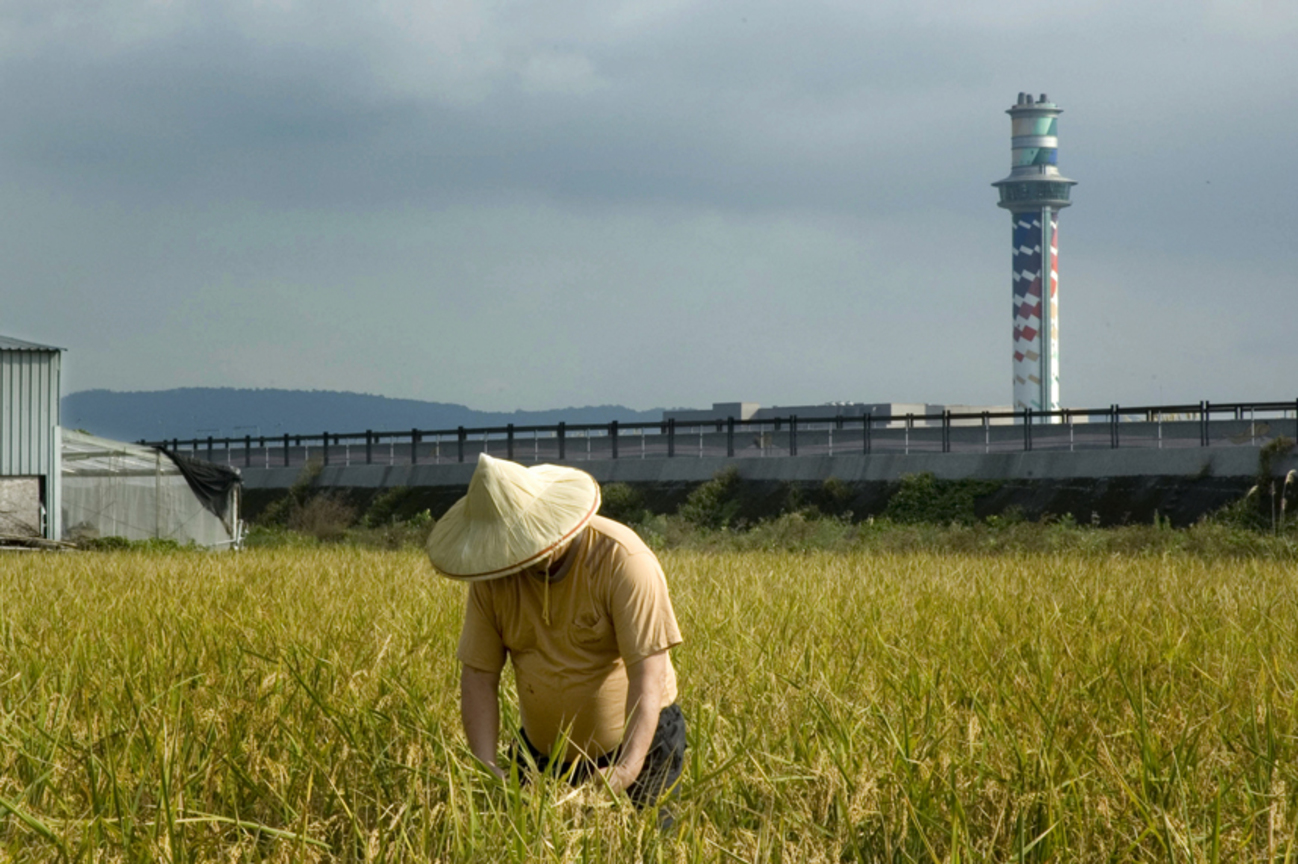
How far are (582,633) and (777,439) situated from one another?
1162 inches

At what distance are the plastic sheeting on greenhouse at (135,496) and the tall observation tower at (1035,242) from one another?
6495cm

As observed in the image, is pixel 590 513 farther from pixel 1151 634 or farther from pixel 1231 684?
pixel 1151 634

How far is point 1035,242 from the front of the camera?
95000 mm

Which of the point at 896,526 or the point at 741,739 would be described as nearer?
the point at 741,739

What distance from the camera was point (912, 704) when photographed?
17.5 ft

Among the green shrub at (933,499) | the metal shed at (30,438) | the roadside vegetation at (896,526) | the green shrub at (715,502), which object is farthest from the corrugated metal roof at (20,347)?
the green shrub at (933,499)

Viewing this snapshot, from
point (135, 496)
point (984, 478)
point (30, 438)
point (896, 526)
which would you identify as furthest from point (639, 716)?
point (984, 478)

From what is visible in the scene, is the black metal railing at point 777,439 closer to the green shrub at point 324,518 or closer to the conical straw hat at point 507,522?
the green shrub at point 324,518

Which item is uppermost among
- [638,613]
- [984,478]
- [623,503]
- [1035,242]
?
[1035,242]

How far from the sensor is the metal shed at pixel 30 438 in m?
24.9

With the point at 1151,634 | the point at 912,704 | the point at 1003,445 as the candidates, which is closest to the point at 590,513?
the point at 912,704

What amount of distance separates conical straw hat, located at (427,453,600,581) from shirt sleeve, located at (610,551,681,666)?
0.22 m

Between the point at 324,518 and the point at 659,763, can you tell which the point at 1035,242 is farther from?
the point at 659,763

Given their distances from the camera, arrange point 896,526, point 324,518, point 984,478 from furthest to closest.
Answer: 1. point 324,518
2. point 984,478
3. point 896,526
